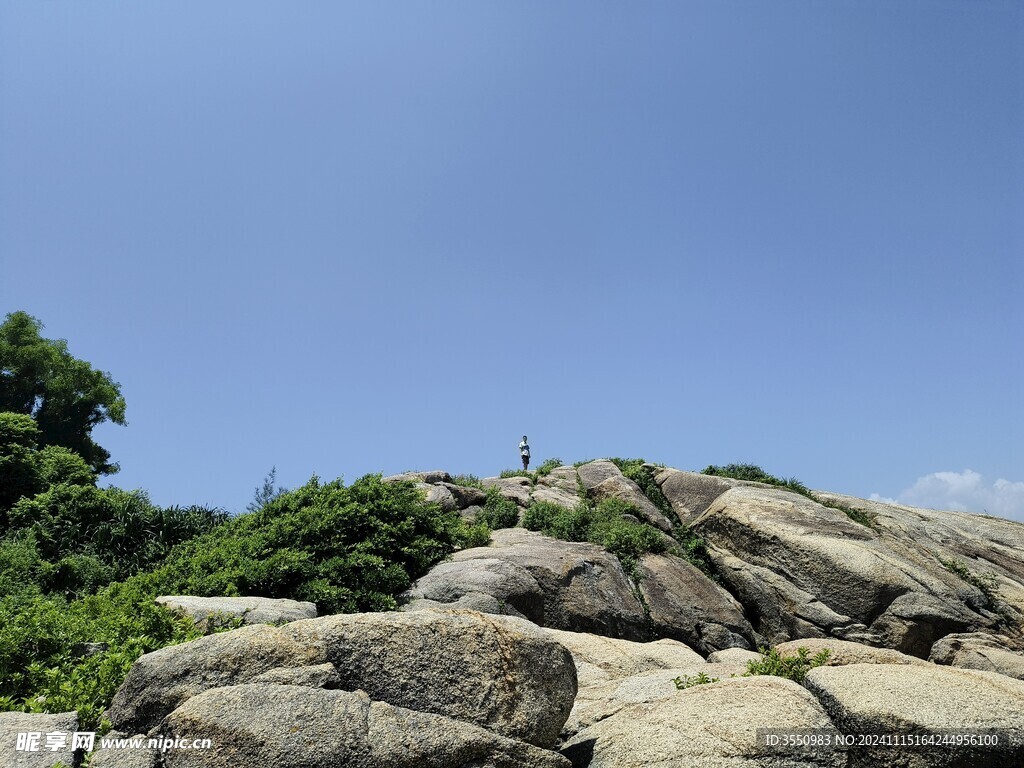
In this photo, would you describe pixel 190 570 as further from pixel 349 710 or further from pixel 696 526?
pixel 696 526

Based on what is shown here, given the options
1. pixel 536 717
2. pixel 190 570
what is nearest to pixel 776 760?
pixel 536 717

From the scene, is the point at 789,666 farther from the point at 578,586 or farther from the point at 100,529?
the point at 100,529

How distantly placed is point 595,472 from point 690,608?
8.94 m

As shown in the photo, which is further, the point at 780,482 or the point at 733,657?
the point at 780,482

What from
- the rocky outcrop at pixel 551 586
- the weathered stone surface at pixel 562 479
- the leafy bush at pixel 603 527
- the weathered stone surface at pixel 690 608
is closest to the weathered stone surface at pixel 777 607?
the weathered stone surface at pixel 690 608

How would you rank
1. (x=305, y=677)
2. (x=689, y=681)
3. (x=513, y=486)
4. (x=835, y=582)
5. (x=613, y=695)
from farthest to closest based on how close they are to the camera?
(x=513, y=486) < (x=835, y=582) < (x=613, y=695) < (x=689, y=681) < (x=305, y=677)

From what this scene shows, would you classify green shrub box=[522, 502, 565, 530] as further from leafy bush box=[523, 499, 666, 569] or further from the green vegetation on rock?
the green vegetation on rock

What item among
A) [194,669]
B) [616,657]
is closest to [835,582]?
[616,657]

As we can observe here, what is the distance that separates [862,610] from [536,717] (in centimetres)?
1311

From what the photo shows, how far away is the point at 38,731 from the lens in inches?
200

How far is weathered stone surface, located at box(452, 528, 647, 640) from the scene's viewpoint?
13.2 metres

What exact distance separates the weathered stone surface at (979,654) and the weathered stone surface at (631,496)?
24.2ft

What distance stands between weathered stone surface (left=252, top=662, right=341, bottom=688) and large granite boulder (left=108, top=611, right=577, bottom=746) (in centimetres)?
4

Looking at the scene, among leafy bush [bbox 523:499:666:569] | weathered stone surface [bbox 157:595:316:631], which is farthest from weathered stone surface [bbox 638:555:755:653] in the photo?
weathered stone surface [bbox 157:595:316:631]
